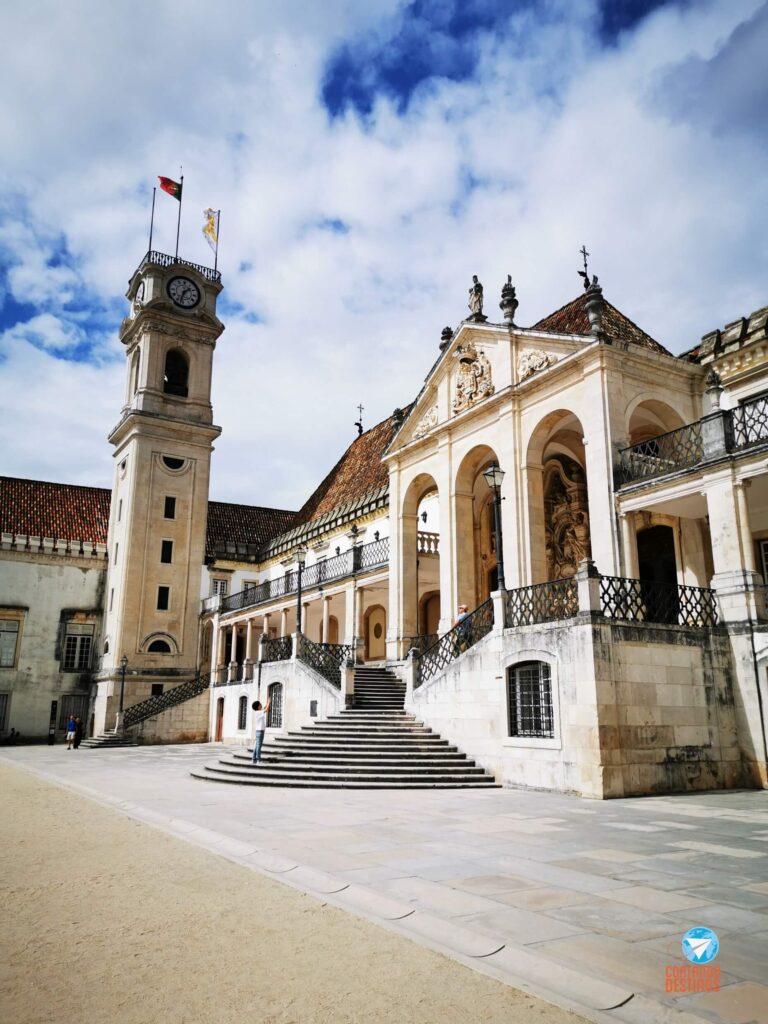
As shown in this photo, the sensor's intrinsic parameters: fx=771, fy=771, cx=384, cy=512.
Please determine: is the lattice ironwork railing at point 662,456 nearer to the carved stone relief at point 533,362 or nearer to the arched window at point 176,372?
the carved stone relief at point 533,362

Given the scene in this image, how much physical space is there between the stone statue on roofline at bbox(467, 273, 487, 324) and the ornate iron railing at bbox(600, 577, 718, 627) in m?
10.5

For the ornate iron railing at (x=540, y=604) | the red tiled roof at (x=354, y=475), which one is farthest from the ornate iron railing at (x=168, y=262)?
the ornate iron railing at (x=540, y=604)

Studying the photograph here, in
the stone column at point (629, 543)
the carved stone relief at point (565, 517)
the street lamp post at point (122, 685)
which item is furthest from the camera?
the street lamp post at point (122, 685)

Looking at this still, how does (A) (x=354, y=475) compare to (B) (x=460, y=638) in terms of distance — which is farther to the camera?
(A) (x=354, y=475)

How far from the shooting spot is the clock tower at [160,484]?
40.5 meters

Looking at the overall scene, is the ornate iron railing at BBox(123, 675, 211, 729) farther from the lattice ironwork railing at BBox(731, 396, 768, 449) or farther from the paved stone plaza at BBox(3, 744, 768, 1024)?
the lattice ironwork railing at BBox(731, 396, 768, 449)

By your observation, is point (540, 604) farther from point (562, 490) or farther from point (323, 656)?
point (323, 656)

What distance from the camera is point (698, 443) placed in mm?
17922

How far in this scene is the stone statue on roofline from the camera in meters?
24.3

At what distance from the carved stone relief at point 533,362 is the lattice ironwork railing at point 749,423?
5.63 metres

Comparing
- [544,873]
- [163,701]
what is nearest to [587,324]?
[544,873]

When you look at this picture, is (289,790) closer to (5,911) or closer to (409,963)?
(5,911)

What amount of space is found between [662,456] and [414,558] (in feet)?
32.1

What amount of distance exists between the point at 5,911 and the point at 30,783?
40.8ft
